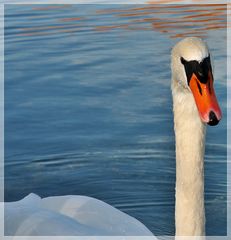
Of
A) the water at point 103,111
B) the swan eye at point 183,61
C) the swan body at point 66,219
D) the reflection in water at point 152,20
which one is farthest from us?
the reflection in water at point 152,20

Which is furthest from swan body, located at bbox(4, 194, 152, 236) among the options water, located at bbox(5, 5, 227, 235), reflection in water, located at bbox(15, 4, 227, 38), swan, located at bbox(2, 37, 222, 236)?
reflection in water, located at bbox(15, 4, 227, 38)

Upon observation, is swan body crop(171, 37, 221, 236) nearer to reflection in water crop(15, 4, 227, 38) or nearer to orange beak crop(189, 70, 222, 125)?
orange beak crop(189, 70, 222, 125)

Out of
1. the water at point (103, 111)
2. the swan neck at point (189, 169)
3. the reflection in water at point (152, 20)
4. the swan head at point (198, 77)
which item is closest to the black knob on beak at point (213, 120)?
the swan head at point (198, 77)

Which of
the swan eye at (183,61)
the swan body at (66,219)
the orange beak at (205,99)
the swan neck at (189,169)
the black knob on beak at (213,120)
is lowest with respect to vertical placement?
the swan body at (66,219)

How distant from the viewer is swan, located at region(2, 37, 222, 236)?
12.4ft

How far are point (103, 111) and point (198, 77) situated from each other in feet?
12.7

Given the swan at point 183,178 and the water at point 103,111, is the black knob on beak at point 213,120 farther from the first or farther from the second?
the water at point 103,111

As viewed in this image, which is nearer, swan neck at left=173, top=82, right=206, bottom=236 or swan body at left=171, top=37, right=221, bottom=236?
swan body at left=171, top=37, right=221, bottom=236

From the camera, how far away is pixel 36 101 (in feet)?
26.0

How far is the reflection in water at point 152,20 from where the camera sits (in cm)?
1076

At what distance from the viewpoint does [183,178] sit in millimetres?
4113

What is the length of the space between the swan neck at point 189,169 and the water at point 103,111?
1.41 m

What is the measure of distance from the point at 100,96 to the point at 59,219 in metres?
3.86

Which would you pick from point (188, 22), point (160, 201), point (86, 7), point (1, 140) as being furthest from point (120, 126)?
point (86, 7)
